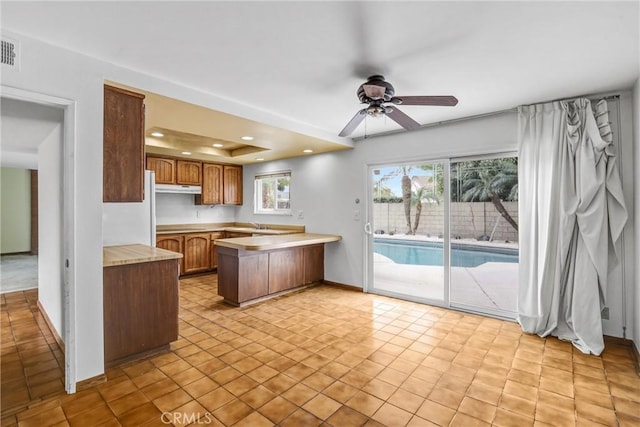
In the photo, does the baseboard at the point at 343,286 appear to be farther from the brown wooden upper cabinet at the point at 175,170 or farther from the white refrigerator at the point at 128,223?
the brown wooden upper cabinet at the point at 175,170

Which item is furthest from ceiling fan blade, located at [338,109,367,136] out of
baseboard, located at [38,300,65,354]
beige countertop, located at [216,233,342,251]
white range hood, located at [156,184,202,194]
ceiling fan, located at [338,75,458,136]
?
white range hood, located at [156,184,202,194]

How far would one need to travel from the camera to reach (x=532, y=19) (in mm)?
1771

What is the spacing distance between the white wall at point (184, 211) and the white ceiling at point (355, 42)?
3783 mm

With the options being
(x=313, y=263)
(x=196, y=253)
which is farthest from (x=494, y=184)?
(x=196, y=253)

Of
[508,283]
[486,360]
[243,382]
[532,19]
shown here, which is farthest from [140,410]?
[508,283]

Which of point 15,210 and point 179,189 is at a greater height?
point 179,189

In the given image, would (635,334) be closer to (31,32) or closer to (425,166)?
(425,166)

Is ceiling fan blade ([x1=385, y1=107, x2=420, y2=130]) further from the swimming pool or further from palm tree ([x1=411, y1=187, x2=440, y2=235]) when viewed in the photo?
the swimming pool

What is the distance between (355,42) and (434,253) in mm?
3034

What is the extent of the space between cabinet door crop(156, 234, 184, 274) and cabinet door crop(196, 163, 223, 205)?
3.20ft

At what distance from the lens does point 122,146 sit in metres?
2.39

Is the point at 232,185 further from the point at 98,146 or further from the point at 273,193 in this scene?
the point at 98,146

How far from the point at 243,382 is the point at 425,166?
133 inches

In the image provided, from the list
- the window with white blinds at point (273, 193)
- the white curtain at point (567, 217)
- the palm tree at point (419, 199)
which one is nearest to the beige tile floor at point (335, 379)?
the white curtain at point (567, 217)
